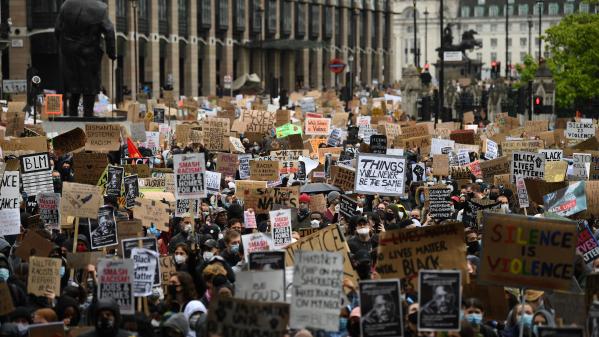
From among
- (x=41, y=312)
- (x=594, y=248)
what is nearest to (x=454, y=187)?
(x=594, y=248)

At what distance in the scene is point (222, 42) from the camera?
306 ft

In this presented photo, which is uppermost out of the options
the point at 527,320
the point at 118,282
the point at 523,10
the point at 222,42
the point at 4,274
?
the point at 523,10

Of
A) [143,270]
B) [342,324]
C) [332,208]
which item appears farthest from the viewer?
[332,208]

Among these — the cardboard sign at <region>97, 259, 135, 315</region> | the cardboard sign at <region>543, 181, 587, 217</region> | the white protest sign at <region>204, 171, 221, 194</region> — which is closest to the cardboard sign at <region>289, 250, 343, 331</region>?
the cardboard sign at <region>97, 259, 135, 315</region>

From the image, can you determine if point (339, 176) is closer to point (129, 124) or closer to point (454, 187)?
point (454, 187)

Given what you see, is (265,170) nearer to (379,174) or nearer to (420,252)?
(379,174)

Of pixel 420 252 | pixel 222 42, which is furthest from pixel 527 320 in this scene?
pixel 222 42

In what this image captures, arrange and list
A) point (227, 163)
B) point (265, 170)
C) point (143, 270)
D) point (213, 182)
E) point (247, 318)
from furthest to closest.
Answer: point (227, 163)
point (265, 170)
point (213, 182)
point (143, 270)
point (247, 318)

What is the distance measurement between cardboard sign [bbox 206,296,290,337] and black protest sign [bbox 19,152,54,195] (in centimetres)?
926

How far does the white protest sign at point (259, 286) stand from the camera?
12.2 m

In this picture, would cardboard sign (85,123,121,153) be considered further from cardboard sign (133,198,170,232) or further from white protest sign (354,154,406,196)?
cardboard sign (133,198,170,232)

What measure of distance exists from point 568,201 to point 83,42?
17.8 metres

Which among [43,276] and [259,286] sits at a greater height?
[259,286]

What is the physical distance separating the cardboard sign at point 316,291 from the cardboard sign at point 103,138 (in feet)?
51.0
